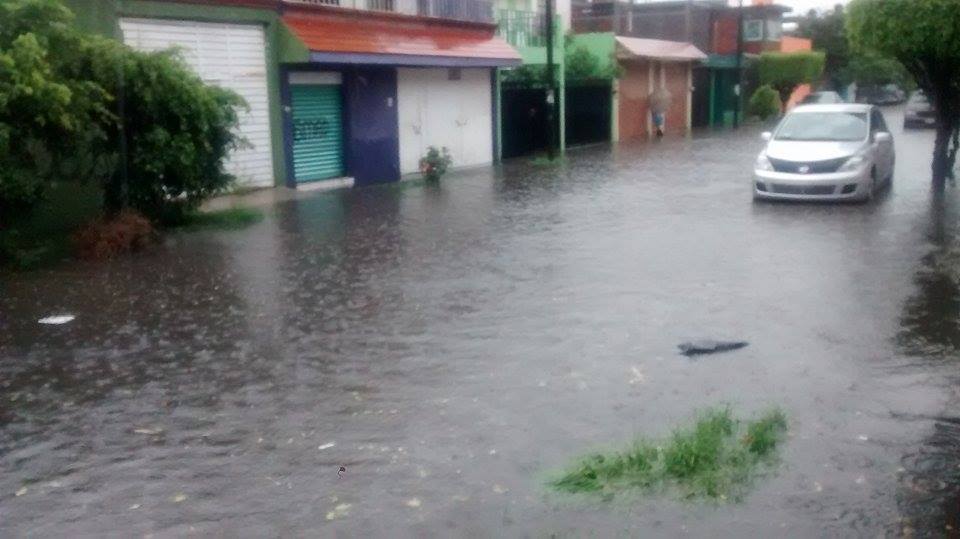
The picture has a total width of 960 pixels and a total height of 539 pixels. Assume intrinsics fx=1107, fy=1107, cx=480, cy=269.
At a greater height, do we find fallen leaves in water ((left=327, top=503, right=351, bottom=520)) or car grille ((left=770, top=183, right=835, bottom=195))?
car grille ((left=770, top=183, right=835, bottom=195))

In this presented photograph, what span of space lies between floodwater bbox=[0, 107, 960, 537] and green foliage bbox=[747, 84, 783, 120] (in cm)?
3936

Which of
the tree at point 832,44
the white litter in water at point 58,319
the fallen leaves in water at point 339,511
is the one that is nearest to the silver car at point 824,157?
the white litter in water at point 58,319

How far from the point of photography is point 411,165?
25141 millimetres

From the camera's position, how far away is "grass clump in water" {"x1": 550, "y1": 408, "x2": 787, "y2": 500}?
5.77 m

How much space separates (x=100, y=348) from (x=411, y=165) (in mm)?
16270

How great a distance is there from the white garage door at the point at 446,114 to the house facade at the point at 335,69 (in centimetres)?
4

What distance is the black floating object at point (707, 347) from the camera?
8547 millimetres

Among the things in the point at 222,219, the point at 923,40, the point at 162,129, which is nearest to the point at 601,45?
the point at 923,40

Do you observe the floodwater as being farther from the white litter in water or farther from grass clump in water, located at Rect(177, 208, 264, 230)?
grass clump in water, located at Rect(177, 208, 264, 230)

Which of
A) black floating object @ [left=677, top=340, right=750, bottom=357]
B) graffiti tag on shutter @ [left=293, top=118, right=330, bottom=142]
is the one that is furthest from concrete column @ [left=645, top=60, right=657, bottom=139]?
black floating object @ [left=677, top=340, right=750, bottom=357]

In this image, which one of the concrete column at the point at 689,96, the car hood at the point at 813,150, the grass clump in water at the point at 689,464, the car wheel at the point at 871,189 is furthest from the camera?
the concrete column at the point at 689,96

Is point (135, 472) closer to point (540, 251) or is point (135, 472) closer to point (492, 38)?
point (540, 251)

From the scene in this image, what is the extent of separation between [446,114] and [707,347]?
18.5m

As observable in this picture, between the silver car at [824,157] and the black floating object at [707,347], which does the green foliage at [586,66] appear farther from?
the black floating object at [707,347]
